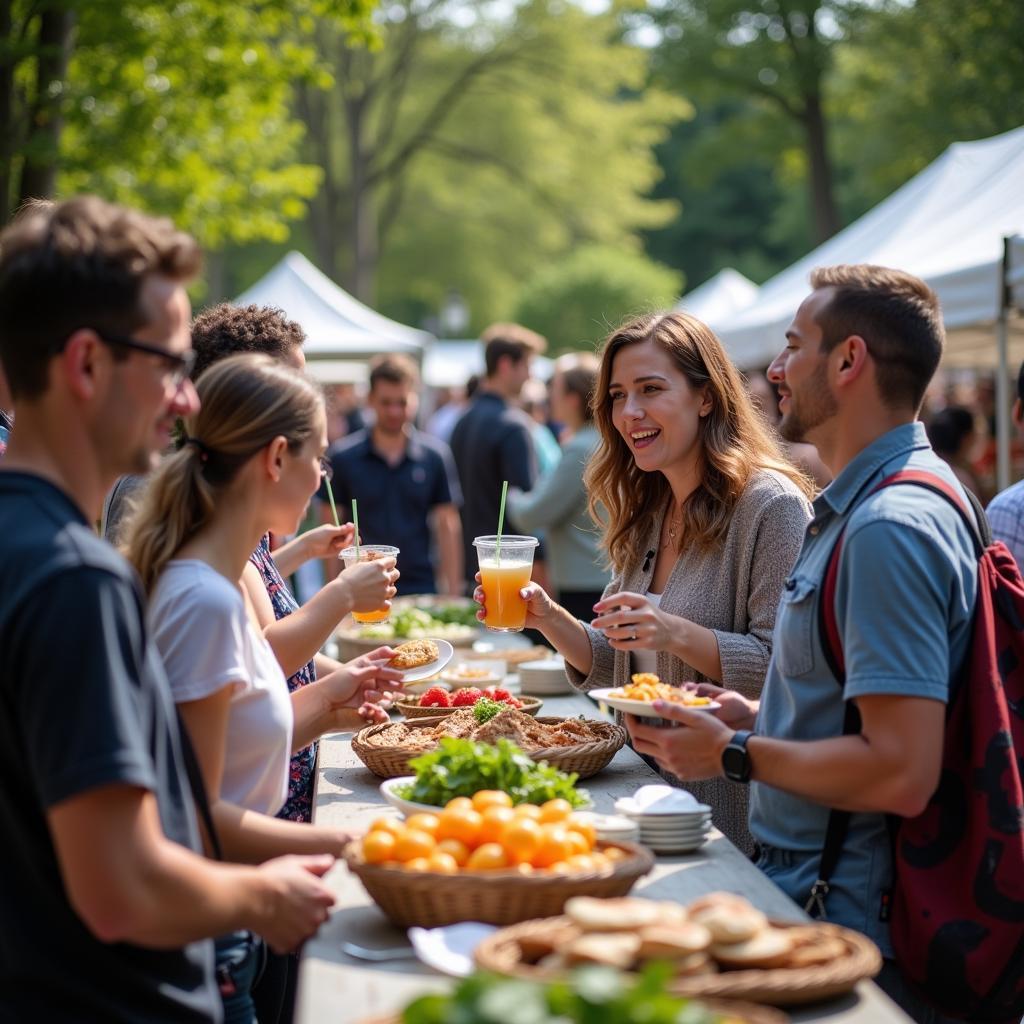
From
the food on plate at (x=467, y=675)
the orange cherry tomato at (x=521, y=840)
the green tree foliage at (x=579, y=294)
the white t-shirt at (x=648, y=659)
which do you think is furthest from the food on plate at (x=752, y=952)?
the green tree foliage at (x=579, y=294)

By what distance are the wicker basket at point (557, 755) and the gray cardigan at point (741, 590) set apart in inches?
13.3

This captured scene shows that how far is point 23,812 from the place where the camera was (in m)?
1.92

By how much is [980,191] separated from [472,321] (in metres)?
30.4

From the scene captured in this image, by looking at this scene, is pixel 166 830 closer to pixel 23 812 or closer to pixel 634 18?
pixel 23 812

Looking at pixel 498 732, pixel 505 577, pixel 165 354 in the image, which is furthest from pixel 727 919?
pixel 505 577

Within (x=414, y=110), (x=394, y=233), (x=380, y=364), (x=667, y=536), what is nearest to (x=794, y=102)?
(x=414, y=110)

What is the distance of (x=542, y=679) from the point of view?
16.5 feet

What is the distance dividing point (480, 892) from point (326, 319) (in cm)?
1324

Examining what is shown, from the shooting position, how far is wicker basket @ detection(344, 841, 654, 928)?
7.18 feet

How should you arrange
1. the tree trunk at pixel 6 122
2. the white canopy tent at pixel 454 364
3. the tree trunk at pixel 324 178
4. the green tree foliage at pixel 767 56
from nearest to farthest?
the tree trunk at pixel 6 122, the green tree foliage at pixel 767 56, the white canopy tent at pixel 454 364, the tree trunk at pixel 324 178

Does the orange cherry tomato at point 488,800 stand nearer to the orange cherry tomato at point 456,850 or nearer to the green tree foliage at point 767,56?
the orange cherry tomato at point 456,850

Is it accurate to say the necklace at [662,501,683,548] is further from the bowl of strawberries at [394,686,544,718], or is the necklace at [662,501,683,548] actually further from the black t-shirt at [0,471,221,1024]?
the black t-shirt at [0,471,221,1024]

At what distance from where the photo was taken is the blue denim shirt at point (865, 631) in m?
2.45

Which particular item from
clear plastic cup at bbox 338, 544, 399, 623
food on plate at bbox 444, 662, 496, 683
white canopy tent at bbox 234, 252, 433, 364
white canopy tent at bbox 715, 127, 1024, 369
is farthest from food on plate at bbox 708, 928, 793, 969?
white canopy tent at bbox 234, 252, 433, 364
